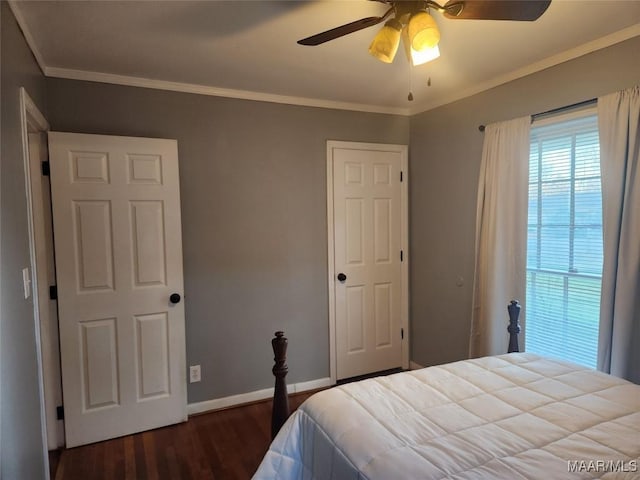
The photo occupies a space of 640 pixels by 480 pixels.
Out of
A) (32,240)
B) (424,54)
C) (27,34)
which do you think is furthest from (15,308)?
(424,54)

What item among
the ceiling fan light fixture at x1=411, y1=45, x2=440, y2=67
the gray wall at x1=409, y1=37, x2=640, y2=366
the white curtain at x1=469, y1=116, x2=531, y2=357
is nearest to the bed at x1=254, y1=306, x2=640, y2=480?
the white curtain at x1=469, y1=116, x2=531, y2=357

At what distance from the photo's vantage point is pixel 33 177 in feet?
7.68

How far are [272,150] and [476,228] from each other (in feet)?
5.63

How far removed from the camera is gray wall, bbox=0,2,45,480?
4.47 feet

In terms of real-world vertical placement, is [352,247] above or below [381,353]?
above

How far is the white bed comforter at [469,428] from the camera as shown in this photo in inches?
46.4

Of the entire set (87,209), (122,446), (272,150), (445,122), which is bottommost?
(122,446)

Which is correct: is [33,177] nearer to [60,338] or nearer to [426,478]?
[60,338]

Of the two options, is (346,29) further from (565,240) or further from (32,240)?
(565,240)

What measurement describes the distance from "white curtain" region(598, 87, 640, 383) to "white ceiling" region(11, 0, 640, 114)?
455mm

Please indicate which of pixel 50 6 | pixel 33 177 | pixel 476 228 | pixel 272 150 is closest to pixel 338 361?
pixel 476 228

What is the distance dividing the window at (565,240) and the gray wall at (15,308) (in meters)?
2.86

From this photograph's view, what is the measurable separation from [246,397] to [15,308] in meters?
1.95

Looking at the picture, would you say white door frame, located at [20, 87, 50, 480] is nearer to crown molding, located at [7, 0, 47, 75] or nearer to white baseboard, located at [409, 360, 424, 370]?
crown molding, located at [7, 0, 47, 75]
